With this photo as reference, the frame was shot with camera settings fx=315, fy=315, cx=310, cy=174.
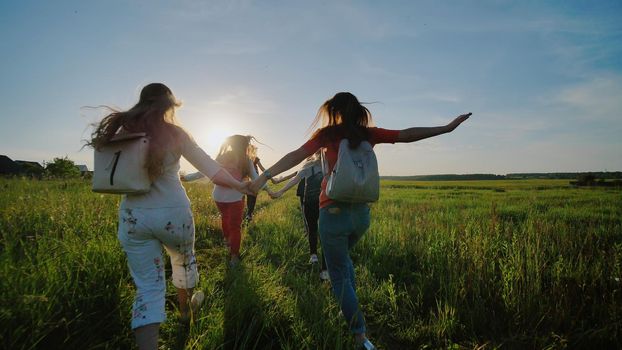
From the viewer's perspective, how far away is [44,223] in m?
4.78

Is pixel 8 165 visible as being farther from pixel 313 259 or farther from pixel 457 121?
pixel 457 121

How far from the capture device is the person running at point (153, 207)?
2.15m

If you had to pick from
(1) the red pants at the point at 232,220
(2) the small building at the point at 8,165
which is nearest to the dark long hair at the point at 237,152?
(1) the red pants at the point at 232,220

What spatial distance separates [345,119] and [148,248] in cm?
181

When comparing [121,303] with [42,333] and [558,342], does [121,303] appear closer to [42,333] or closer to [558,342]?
[42,333]

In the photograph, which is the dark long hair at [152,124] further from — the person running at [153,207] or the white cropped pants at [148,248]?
the white cropped pants at [148,248]

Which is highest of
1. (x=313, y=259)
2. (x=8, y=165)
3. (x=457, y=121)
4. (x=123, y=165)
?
(x=8, y=165)

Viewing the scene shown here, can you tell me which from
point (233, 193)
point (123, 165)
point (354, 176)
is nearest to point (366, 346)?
point (354, 176)

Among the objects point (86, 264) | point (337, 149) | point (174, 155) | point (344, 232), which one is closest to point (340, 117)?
point (337, 149)

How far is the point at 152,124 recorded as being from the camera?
2.29m

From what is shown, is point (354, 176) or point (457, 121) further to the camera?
point (457, 121)

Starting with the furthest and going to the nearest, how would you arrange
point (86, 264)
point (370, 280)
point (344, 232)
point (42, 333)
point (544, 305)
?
point (370, 280) → point (544, 305) → point (86, 264) → point (344, 232) → point (42, 333)

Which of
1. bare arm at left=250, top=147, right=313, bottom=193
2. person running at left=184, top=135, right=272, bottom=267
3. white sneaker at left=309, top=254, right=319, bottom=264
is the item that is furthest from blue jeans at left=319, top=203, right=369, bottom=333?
white sneaker at left=309, top=254, right=319, bottom=264

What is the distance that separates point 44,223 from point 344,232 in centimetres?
482
